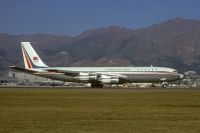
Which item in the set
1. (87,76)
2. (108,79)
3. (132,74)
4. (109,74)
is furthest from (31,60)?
(132,74)

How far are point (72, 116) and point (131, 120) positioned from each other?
420 cm

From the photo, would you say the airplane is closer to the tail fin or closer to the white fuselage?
the white fuselage

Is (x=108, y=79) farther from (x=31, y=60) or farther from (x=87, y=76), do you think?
(x=31, y=60)

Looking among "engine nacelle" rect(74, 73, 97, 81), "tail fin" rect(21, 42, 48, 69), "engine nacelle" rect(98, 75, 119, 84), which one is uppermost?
"tail fin" rect(21, 42, 48, 69)

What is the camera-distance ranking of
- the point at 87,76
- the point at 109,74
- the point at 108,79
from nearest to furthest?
the point at 108,79
the point at 87,76
the point at 109,74

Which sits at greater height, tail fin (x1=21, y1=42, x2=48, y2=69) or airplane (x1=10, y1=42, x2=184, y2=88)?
tail fin (x1=21, y1=42, x2=48, y2=69)

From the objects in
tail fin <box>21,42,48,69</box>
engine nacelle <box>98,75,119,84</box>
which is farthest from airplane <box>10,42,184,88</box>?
tail fin <box>21,42,48,69</box>

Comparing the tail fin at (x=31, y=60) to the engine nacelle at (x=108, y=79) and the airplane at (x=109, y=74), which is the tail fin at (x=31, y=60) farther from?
the engine nacelle at (x=108, y=79)

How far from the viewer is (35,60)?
124312 mm

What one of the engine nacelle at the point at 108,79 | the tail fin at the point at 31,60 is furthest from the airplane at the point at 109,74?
the tail fin at the point at 31,60

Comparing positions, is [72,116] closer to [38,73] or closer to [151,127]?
[151,127]

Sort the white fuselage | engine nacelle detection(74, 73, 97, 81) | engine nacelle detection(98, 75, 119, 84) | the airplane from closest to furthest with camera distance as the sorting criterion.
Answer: the white fuselage, the airplane, engine nacelle detection(98, 75, 119, 84), engine nacelle detection(74, 73, 97, 81)

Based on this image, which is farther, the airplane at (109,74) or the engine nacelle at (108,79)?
the engine nacelle at (108,79)

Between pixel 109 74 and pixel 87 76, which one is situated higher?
pixel 109 74
